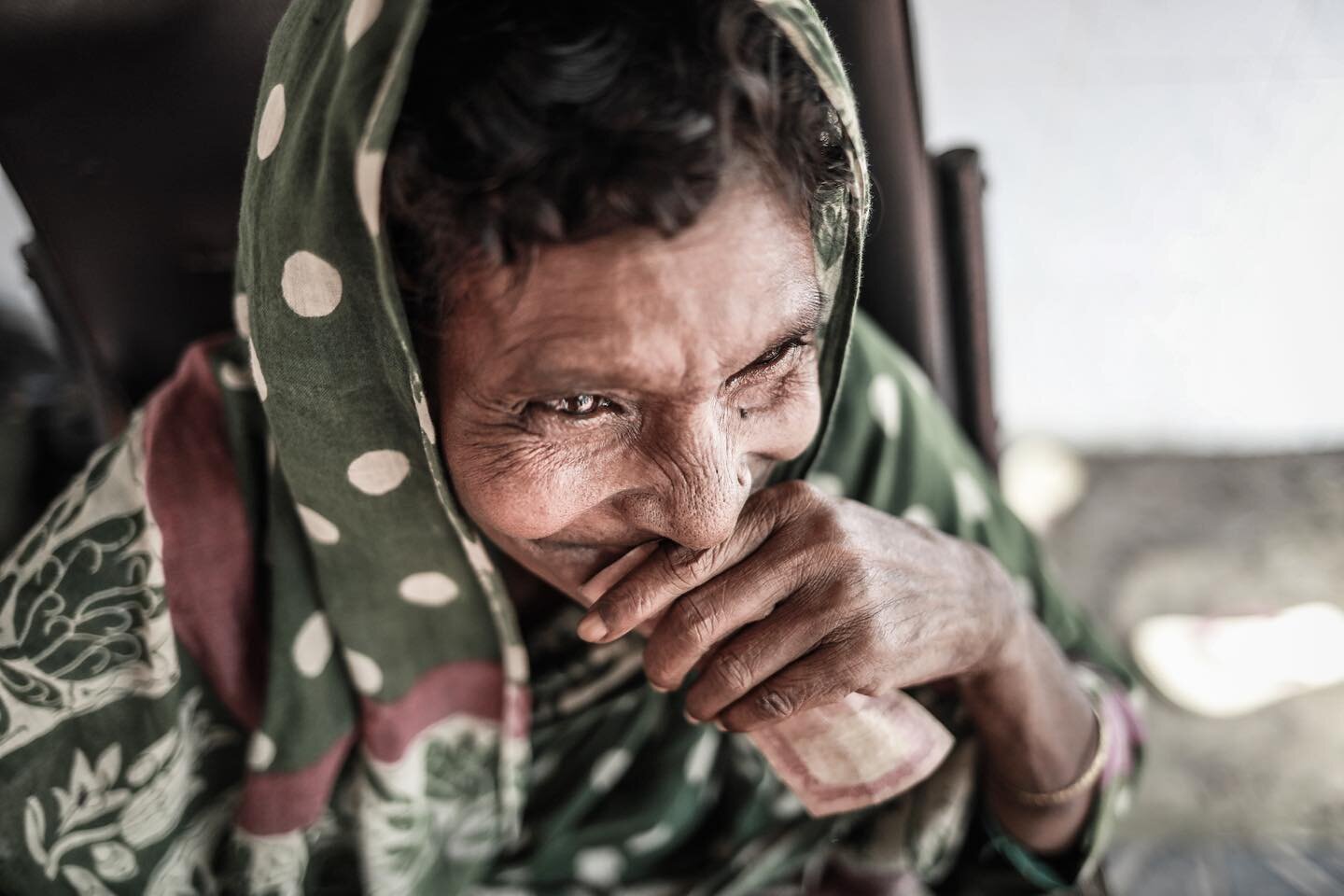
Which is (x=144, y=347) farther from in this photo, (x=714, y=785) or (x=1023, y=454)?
Answer: (x=1023, y=454)

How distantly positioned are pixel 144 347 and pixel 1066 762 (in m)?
1.23

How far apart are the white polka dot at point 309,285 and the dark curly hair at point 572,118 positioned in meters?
0.11

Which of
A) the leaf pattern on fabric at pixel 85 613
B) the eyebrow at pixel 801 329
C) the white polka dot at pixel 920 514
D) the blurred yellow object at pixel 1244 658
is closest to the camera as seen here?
the eyebrow at pixel 801 329

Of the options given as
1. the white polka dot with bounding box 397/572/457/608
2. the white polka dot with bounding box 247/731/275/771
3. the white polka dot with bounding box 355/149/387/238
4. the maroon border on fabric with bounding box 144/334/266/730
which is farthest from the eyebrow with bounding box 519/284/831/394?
the white polka dot with bounding box 247/731/275/771

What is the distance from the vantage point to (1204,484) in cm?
232

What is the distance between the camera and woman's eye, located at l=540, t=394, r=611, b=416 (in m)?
0.72

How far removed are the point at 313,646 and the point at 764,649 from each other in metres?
0.50

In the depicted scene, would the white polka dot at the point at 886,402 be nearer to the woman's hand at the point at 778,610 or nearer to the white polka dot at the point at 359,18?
the woman's hand at the point at 778,610

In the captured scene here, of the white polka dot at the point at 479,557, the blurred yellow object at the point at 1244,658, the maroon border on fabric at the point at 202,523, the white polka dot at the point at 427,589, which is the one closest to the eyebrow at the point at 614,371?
the white polka dot at the point at 479,557

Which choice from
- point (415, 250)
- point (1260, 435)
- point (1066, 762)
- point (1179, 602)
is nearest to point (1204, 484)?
point (1260, 435)

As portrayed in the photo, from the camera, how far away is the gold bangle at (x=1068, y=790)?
107cm

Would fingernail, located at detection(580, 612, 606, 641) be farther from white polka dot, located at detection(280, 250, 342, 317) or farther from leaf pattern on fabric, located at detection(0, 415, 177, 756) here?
leaf pattern on fabric, located at detection(0, 415, 177, 756)

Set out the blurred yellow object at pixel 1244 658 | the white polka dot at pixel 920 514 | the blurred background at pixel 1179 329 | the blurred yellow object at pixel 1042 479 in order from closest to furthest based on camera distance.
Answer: the white polka dot at pixel 920 514 < the blurred background at pixel 1179 329 < the blurred yellow object at pixel 1244 658 < the blurred yellow object at pixel 1042 479

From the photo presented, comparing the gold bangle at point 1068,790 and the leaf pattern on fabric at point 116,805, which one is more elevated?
the leaf pattern on fabric at point 116,805
